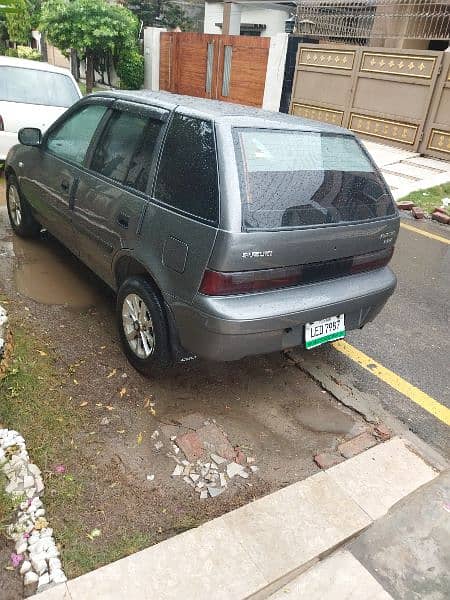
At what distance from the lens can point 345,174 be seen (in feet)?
9.85

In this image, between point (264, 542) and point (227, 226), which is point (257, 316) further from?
point (264, 542)

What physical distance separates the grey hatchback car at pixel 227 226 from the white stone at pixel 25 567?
4.10 ft

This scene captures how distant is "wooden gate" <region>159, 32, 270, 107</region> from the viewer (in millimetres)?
13758

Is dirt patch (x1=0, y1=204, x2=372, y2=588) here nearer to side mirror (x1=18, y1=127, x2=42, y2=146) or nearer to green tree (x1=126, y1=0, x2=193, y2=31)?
side mirror (x1=18, y1=127, x2=42, y2=146)

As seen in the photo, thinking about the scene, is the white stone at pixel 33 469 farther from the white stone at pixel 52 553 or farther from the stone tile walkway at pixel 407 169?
the stone tile walkway at pixel 407 169

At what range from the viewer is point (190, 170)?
2.71 meters

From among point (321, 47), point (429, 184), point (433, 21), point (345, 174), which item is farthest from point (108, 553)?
point (433, 21)

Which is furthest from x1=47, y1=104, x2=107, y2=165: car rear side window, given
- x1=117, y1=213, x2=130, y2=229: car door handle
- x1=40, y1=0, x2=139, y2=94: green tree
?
x1=40, y1=0, x2=139, y2=94: green tree

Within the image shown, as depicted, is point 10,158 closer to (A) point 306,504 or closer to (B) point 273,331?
(B) point 273,331

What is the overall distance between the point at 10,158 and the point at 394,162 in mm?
7533

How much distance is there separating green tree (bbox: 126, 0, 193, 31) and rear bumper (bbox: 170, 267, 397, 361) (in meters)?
23.2

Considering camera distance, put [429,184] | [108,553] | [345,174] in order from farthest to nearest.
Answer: [429,184] < [345,174] < [108,553]

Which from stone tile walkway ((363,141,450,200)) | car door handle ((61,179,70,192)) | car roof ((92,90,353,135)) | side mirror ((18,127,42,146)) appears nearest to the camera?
car roof ((92,90,353,135))

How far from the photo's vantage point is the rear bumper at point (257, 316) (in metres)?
2.55
